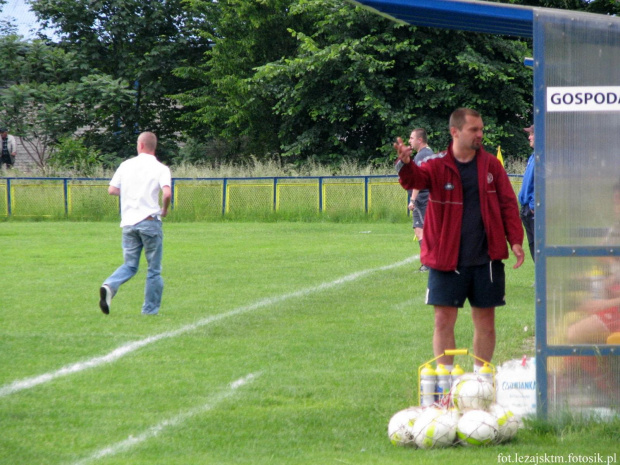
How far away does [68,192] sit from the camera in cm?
3156

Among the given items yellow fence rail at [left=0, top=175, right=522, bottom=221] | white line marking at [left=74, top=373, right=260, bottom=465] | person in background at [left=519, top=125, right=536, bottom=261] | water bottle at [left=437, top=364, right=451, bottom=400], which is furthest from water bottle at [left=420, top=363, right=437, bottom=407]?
yellow fence rail at [left=0, top=175, right=522, bottom=221]

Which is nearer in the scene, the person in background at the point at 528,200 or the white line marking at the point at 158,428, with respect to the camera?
the white line marking at the point at 158,428

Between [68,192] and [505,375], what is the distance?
90.0 feet

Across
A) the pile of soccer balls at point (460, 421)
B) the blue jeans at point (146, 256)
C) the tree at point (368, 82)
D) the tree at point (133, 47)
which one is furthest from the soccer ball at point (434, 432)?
the tree at point (133, 47)

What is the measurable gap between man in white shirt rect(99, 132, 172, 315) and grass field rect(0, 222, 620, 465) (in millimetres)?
337

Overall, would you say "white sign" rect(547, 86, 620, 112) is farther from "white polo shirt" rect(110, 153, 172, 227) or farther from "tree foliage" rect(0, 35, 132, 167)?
"tree foliage" rect(0, 35, 132, 167)

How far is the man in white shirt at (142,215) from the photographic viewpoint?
10211 mm

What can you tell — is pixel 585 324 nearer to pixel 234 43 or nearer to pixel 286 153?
pixel 286 153

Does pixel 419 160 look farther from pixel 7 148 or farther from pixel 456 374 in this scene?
pixel 7 148

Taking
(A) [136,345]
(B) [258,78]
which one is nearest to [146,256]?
(A) [136,345]

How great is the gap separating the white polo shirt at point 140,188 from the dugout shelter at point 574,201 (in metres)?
5.21

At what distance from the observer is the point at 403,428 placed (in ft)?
17.3

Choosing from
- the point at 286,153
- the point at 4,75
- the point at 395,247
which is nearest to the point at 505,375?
the point at 395,247

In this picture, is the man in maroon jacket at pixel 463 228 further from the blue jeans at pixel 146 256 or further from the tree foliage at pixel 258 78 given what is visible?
the tree foliage at pixel 258 78
